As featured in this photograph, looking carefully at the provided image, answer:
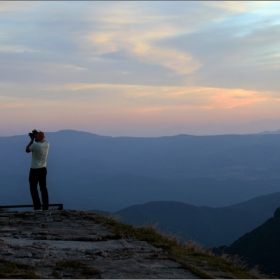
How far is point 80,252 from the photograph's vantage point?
765cm

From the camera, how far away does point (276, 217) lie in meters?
94.9

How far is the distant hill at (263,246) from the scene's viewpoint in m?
77.5

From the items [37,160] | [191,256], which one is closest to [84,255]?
[191,256]

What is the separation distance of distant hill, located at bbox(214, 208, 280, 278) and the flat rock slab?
67867 millimetres

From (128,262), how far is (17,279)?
199cm

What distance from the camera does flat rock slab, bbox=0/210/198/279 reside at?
20.9ft

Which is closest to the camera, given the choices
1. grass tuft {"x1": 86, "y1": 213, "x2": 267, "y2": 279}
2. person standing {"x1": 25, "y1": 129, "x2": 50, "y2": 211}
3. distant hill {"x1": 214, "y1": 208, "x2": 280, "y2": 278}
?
grass tuft {"x1": 86, "y1": 213, "x2": 267, "y2": 279}

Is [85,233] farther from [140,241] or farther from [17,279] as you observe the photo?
[17,279]

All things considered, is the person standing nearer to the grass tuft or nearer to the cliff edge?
the grass tuft

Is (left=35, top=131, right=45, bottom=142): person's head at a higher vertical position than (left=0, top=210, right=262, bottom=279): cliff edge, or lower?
higher

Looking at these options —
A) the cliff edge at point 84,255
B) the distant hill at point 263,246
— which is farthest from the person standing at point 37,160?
the distant hill at point 263,246

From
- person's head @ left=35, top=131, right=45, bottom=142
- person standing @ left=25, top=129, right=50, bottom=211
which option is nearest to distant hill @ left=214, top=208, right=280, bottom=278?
person standing @ left=25, top=129, right=50, bottom=211

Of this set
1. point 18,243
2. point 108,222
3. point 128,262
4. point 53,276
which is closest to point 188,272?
point 128,262

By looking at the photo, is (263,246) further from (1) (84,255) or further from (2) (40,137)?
(1) (84,255)
